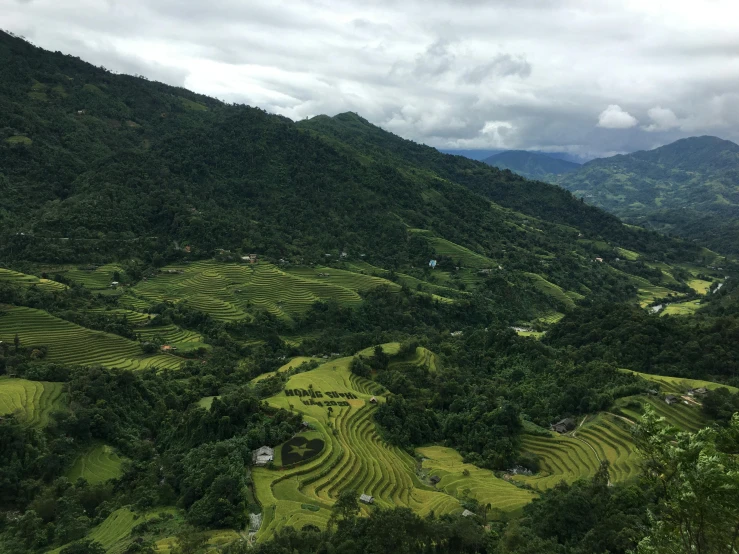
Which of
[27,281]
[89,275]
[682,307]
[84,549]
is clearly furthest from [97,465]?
[682,307]

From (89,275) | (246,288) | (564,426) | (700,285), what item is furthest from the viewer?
(700,285)

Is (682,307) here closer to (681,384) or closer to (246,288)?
(681,384)

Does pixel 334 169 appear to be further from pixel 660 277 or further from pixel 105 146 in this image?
pixel 660 277

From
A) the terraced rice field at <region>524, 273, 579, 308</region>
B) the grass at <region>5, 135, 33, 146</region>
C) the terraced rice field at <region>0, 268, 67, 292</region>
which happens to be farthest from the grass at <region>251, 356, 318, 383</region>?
the grass at <region>5, 135, 33, 146</region>

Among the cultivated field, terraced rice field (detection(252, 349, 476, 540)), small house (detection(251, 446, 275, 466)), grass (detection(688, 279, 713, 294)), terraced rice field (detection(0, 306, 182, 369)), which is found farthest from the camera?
grass (detection(688, 279, 713, 294))

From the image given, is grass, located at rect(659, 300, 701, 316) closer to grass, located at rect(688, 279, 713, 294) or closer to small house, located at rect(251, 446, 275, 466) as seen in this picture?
grass, located at rect(688, 279, 713, 294)

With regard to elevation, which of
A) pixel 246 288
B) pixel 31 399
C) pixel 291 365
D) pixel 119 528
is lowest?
pixel 119 528
